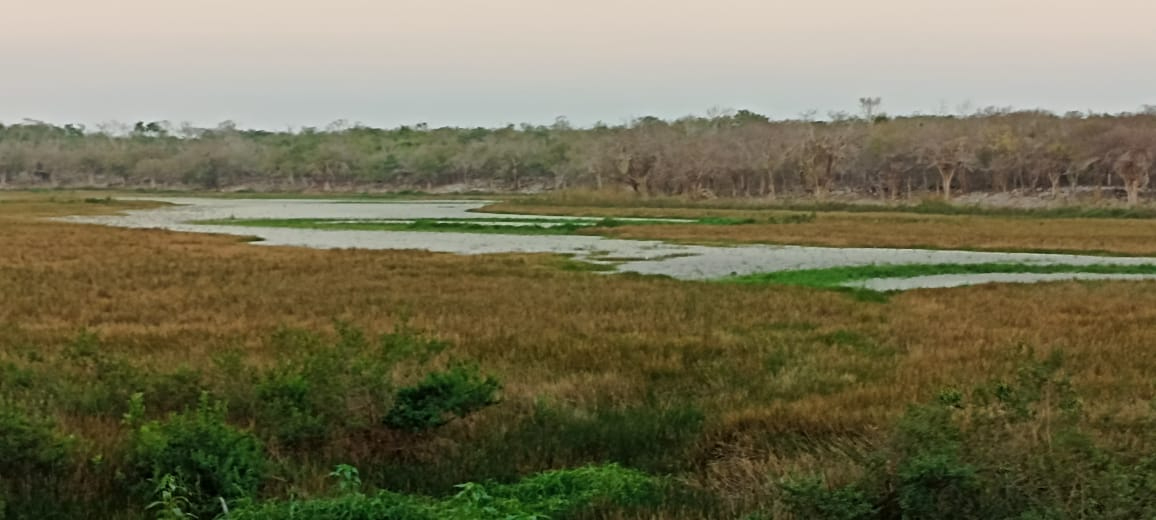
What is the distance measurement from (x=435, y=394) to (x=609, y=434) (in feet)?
4.79

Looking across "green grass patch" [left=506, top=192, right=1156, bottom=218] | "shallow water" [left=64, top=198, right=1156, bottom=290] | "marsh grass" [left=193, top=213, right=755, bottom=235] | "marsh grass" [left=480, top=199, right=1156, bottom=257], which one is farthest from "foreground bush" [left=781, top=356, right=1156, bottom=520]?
"green grass patch" [left=506, top=192, right=1156, bottom=218]

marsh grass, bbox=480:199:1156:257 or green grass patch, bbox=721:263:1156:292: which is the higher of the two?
green grass patch, bbox=721:263:1156:292

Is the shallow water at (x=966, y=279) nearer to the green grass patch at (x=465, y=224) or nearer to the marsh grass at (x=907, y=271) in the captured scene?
the marsh grass at (x=907, y=271)

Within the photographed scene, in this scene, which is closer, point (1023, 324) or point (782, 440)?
point (782, 440)

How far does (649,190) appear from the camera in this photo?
10019 cm

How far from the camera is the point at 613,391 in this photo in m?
11.1

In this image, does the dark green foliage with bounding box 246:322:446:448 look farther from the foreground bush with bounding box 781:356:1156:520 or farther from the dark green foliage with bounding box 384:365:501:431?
the foreground bush with bounding box 781:356:1156:520

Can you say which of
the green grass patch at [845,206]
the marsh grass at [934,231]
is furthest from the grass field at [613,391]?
the green grass patch at [845,206]

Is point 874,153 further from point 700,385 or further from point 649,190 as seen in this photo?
point 700,385

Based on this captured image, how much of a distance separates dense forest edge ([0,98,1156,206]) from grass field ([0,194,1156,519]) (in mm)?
57188

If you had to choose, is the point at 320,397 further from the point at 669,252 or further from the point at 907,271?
the point at 669,252

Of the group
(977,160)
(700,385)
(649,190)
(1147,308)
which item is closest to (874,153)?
(977,160)

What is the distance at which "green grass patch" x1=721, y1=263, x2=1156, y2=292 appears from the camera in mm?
25575

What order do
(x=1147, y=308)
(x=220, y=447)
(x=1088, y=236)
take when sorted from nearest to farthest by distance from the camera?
(x=220, y=447)
(x=1147, y=308)
(x=1088, y=236)
